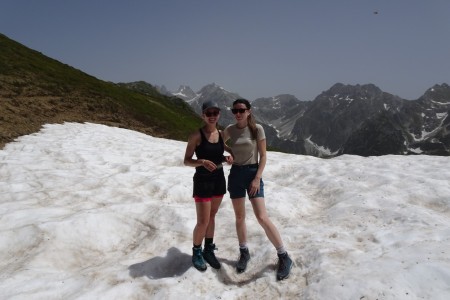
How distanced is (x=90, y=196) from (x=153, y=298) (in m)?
7.74

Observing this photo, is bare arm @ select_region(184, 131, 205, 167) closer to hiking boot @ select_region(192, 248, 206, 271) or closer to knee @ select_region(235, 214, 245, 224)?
knee @ select_region(235, 214, 245, 224)

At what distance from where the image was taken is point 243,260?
895cm

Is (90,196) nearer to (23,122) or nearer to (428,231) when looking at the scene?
(428,231)

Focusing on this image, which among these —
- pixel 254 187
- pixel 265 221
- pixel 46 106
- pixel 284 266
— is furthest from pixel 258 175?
pixel 46 106

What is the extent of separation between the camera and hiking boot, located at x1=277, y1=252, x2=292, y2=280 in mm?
8086

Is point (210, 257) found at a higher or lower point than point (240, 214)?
lower

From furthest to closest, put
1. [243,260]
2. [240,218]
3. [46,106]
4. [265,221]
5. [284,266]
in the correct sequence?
[46,106] < [243,260] < [240,218] < [265,221] < [284,266]

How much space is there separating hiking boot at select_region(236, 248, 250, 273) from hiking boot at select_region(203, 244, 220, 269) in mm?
514

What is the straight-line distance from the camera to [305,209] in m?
13.5

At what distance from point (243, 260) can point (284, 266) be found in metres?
1.16

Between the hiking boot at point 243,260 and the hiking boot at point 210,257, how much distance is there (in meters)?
0.51

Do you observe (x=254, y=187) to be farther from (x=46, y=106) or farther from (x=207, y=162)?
(x=46, y=106)

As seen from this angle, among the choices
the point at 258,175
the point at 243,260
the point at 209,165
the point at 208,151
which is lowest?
the point at 243,260

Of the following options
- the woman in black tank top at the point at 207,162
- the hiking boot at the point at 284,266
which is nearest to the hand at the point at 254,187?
the woman in black tank top at the point at 207,162
